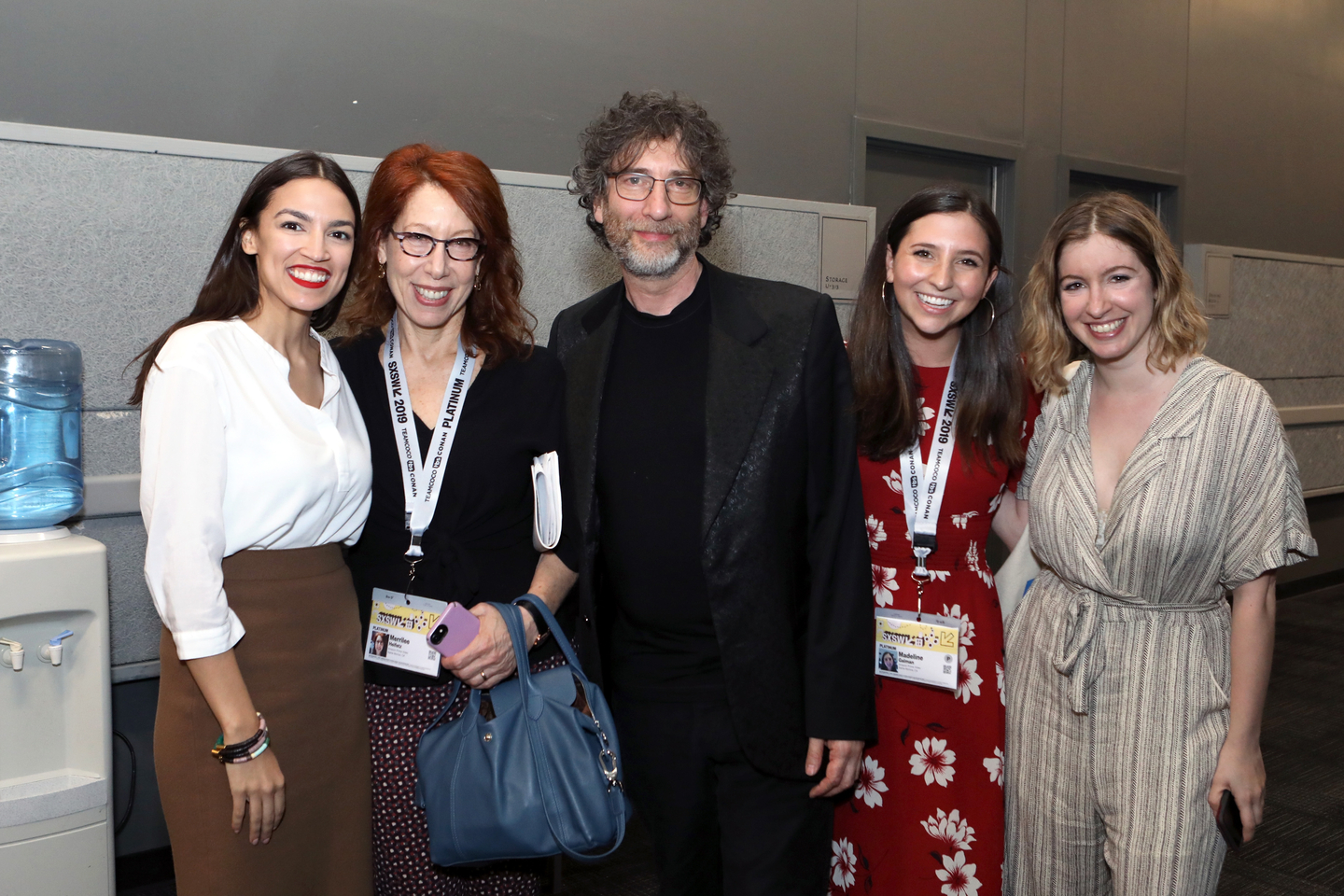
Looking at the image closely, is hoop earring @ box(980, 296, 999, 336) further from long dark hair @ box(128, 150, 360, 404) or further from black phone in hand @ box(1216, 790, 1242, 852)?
long dark hair @ box(128, 150, 360, 404)

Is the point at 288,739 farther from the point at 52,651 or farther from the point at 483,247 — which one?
the point at 483,247

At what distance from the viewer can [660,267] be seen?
1.76 meters

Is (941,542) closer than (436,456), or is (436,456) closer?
(436,456)

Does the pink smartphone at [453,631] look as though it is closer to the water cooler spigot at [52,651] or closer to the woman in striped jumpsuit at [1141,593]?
the water cooler spigot at [52,651]

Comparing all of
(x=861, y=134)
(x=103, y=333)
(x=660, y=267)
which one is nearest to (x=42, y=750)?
(x=103, y=333)

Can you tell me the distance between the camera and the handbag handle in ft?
5.13

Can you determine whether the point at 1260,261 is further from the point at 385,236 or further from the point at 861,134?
the point at 385,236

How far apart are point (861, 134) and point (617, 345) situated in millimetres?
3192

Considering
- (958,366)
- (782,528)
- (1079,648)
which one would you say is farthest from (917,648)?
(958,366)

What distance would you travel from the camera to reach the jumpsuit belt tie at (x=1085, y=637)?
1.75 m

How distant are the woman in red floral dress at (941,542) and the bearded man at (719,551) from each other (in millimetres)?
233

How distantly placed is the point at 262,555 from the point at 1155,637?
1522 mm

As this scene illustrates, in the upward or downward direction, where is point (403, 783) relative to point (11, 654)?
downward

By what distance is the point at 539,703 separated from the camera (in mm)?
1640
